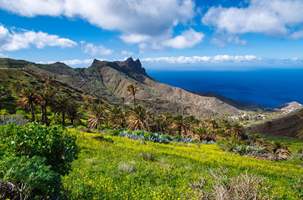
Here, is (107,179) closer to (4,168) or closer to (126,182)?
(126,182)

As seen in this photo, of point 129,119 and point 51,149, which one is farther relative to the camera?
point 129,119

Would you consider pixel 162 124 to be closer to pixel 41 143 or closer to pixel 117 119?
pixel 117 119

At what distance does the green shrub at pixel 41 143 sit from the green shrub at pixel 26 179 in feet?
5.09

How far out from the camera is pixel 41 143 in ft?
42.1

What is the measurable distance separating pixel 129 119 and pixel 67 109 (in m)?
18.3

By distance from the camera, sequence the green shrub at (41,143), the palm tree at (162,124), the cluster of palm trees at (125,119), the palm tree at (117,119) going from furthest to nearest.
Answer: the palm tree at (117,119)
the palm tree at (162,124)
the cluster of palm trees at (125,119)
the green shrub at (41,143)

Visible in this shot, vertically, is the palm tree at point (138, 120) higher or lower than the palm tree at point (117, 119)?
higher

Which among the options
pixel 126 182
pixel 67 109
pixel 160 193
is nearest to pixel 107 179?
pixel 126 182

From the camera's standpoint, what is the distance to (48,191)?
1087 cm

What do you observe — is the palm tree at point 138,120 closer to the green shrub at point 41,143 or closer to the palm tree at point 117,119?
the palm tree at point 117,119

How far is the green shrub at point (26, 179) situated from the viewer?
9844mm

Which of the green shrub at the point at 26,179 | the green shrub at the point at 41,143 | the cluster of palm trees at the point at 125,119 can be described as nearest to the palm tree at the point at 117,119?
the cluster of palm trees at the point at 125,119

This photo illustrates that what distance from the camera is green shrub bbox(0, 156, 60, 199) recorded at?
9844 millimetres

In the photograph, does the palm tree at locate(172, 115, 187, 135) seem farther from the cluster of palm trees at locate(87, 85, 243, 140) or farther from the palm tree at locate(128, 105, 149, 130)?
the palm tree at locate(128, 105, 149, 130)
